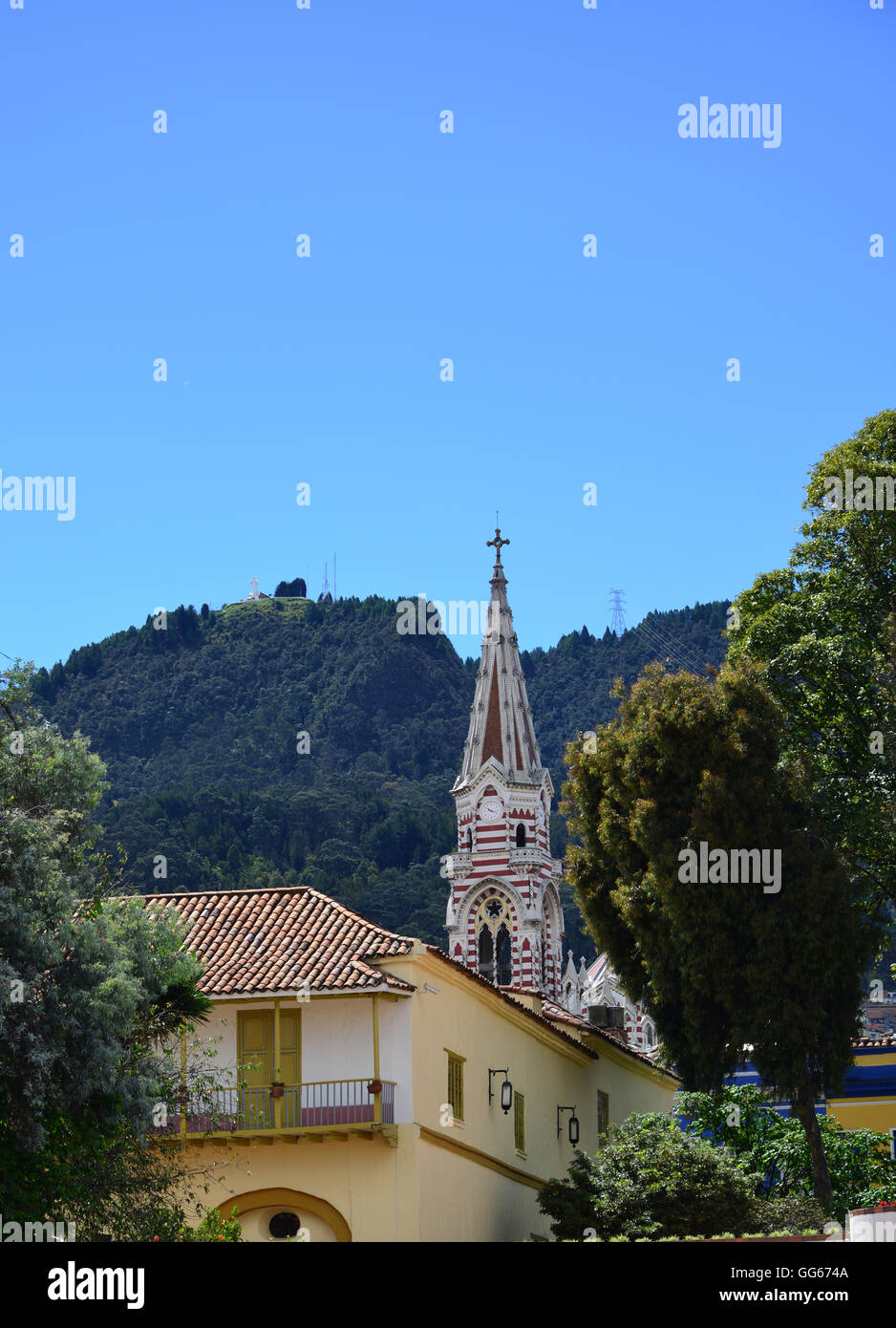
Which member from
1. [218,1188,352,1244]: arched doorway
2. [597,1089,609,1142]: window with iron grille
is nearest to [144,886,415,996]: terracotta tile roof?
[218,1188,352,1244]: arched doorway

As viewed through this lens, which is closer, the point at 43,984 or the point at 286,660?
the point at 43,984

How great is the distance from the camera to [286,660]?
189500 millimetres

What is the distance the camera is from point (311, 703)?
18200 cm

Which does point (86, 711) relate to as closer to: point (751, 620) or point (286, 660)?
point (286, 660)

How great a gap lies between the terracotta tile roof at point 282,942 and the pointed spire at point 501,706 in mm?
36152

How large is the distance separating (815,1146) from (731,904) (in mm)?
4698

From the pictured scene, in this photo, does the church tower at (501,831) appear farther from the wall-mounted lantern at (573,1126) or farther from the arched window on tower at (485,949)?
the wall-mounted lantern at (573,1126)

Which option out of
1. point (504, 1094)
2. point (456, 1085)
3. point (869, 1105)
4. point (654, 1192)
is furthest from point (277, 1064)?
point (869, 1105)

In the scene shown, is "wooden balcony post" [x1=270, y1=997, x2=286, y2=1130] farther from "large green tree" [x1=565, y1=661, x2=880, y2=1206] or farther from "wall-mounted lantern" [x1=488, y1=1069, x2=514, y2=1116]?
"large green tree" [x1=565, y1=661, x2=880, y2=1206]

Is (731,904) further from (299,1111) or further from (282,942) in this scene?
(299,1111)

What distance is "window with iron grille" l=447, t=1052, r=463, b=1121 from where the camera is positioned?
3300 cm

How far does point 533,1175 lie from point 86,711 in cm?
13783

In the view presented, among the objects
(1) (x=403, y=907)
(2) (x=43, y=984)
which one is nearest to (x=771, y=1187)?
(2) (x=43, y=984)

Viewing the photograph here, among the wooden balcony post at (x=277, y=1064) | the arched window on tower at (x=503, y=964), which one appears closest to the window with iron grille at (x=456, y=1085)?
the wooden balcony post at (x=277, y=1064)
